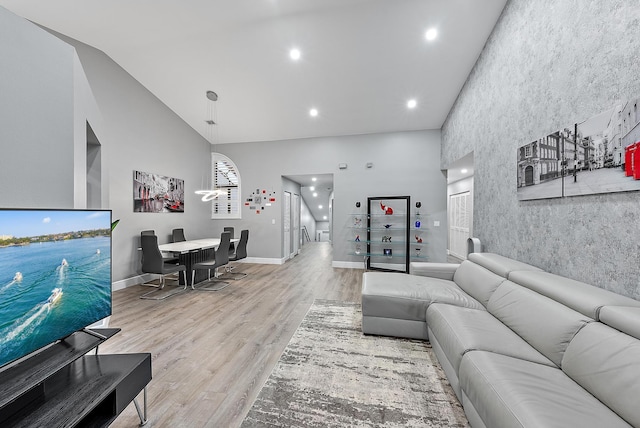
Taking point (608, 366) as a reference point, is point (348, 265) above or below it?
below

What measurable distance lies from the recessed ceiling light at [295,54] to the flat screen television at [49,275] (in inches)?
130

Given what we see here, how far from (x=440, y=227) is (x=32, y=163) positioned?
5.90 meters

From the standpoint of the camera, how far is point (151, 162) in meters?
4.65

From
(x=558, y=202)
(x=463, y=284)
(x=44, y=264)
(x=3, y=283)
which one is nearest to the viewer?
(x=3, y=283)

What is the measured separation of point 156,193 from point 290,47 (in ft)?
12.2

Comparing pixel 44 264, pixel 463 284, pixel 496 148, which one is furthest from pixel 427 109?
pixel 44 264

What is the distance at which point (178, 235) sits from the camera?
5.12 meters

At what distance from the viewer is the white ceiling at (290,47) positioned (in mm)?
2875

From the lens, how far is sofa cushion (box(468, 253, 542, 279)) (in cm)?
208

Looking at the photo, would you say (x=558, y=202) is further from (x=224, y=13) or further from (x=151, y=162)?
(x=151, y=162)

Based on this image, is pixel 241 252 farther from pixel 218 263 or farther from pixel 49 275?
pixel 49 275

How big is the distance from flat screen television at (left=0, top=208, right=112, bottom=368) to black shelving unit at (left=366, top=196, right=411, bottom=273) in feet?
15.8

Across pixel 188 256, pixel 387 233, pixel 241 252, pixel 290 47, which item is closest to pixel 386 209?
pixel 387 233

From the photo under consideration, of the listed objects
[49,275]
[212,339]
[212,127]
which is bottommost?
[212,339]
